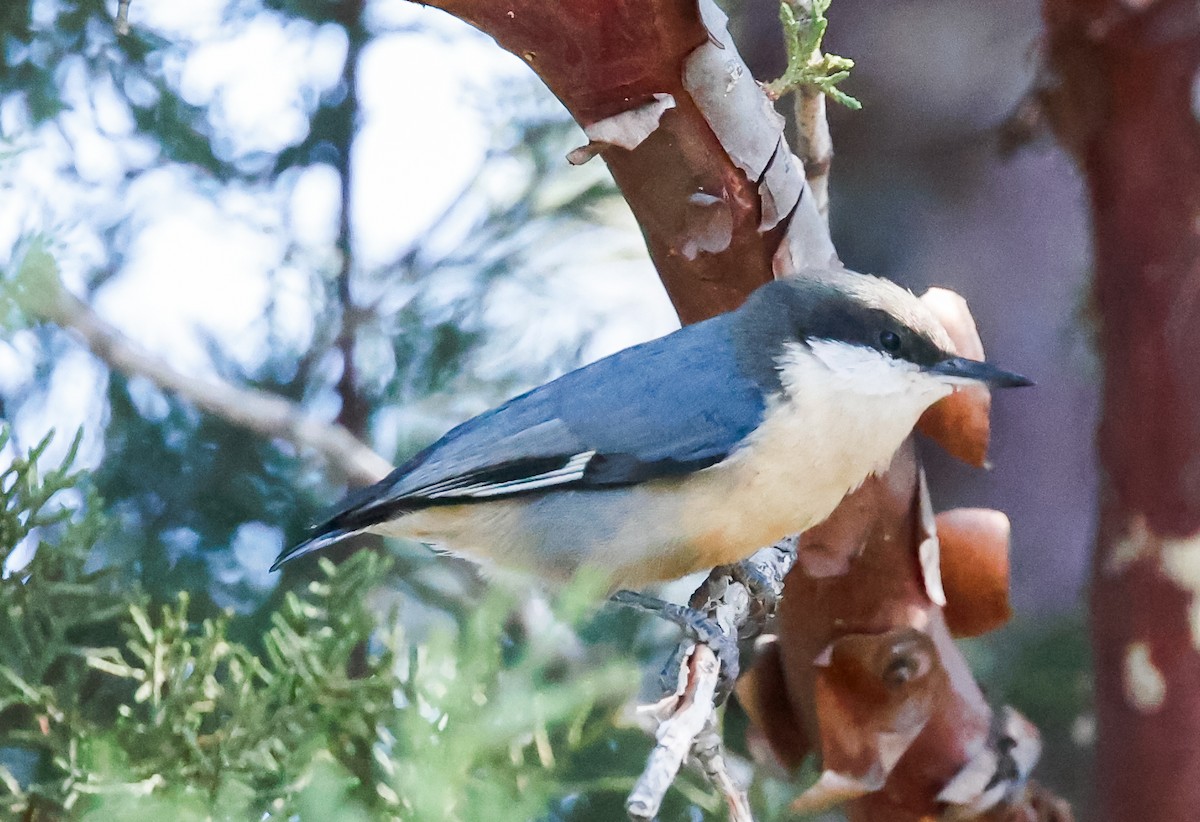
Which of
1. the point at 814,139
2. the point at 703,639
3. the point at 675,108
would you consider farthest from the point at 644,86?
the point at 703,639

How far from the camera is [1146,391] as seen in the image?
1.71 m

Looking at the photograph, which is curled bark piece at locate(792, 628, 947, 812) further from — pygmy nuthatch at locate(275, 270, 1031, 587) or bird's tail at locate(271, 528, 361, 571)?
bird's tail at locate(271, 528, 361, 571)

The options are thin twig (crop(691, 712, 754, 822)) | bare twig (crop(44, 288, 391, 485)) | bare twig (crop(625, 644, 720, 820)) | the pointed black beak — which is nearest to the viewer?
bare twig (crop(625, 644, 720, 820))

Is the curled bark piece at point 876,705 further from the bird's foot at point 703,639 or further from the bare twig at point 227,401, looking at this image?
the bare twig at point 227,401

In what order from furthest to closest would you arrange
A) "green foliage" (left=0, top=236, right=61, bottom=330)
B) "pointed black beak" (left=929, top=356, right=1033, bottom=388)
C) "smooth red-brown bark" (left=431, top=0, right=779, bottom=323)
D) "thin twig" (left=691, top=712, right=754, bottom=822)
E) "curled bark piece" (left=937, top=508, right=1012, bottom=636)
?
1. "curled bark piece" (left=937, top=508, right=1012, bottom=636)
2. "green foliage" (left=0, top=236, right=61, bottom=330)
3. "pointed black beak" (left=929, top=356, right=1033, bottom=388)
4. "smooth red-brown bark" (left=431, top=0, right=779, bottom=323)
5. "thin twig" (left=691, top=712, right=754, bottom=822)

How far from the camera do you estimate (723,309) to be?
1594mm

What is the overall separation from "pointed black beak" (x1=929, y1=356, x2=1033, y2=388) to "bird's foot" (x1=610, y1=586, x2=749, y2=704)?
420 millimetres

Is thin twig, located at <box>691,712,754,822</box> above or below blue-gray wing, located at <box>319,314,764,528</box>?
above

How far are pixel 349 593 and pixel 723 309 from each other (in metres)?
0.64

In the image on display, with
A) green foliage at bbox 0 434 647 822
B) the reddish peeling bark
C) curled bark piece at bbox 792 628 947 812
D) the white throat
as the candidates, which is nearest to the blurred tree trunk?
the reddish peeling bark

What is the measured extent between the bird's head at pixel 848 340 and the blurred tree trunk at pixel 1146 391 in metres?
0.42

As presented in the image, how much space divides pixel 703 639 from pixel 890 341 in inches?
17.9

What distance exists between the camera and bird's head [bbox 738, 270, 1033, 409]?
142 centimetres

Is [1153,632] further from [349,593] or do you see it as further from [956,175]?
[349,593]
